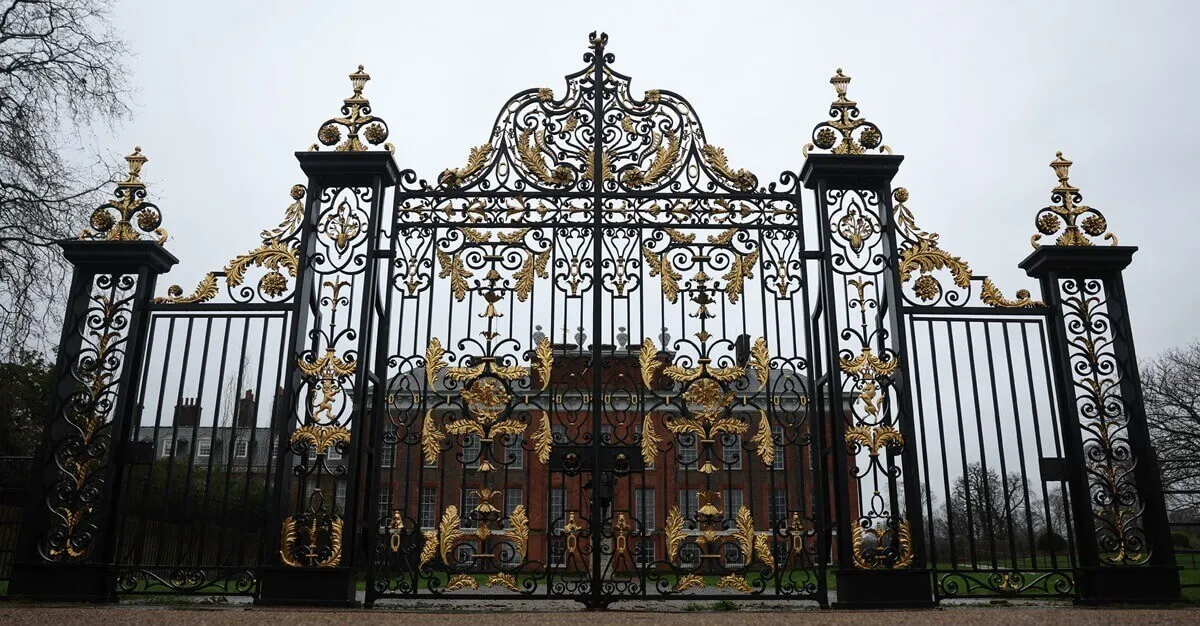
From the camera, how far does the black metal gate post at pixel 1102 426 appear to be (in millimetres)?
6605

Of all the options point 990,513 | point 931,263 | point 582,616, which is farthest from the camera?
point 931,263

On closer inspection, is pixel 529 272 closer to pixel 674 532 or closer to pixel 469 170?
pixel 469 170

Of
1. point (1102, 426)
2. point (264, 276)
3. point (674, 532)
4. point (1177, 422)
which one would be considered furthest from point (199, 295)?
point (1177, 422)

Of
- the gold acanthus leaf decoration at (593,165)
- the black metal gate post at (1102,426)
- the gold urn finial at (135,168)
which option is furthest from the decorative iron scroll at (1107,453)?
the gold urn finial at (135,168)

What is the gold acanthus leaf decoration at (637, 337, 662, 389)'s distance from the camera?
709 cm

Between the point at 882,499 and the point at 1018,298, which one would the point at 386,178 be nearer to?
the point at 882,499

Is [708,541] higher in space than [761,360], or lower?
lower

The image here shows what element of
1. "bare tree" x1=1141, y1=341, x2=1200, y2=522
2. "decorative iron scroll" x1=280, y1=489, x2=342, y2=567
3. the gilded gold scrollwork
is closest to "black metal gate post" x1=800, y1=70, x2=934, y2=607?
the gilded gold scrollwork

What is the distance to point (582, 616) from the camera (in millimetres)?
5590

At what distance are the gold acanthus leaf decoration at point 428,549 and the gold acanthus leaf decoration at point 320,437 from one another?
981mm

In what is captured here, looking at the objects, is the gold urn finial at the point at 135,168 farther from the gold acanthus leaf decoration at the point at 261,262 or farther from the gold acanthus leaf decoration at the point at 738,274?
the gold acanthus leaf decoration at the point at 738,274

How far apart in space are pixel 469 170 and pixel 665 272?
1920 mm

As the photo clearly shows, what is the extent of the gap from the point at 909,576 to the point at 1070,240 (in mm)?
3178

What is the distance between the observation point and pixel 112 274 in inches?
291
